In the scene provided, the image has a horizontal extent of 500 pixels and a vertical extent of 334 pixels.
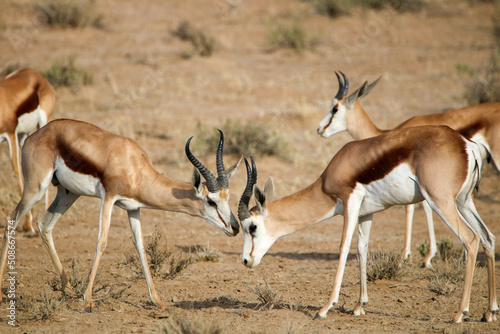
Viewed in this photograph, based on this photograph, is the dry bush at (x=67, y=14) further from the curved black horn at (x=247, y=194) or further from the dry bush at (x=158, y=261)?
the curved black horn at (x=247, y=194)

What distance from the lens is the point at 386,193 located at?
18.9 feet

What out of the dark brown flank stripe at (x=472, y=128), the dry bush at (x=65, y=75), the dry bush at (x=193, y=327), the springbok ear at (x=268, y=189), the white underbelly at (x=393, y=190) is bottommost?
the dry bush at (x=65, y=75)

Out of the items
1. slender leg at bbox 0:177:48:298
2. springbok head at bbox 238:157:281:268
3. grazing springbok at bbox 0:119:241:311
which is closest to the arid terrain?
springbok head at bbox 238:157:281:268

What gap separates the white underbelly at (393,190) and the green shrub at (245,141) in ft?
22.4

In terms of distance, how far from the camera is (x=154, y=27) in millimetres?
22750

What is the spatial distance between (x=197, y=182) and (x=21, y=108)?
4.60 m

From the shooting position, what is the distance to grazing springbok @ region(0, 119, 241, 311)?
5988 millimetres

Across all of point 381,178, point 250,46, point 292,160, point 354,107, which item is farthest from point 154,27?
point 381,178

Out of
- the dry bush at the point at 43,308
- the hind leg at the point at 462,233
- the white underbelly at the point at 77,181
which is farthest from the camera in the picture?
the white underbelly at the point at 77,181

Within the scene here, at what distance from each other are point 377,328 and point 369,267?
5.47 ft

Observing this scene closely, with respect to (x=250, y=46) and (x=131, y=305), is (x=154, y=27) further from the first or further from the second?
(x=131, y=305)

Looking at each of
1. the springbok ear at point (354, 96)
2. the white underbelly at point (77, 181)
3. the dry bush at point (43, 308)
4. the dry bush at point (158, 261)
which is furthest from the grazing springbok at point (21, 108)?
the springbok ear at point (354, 96)

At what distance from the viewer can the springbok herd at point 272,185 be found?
18.1 ft

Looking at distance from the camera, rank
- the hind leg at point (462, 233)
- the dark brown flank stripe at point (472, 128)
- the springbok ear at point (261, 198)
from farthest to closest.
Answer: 1. the dark brown flank stripe at point (472, 128)
2. the springbok ear at point (261, 198)
3. the hind leg at point (462, 233)
